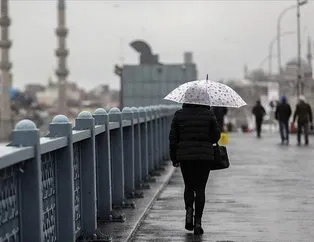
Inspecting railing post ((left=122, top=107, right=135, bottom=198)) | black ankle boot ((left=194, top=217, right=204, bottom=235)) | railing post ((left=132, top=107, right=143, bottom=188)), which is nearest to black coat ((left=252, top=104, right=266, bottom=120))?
railing post ((left=132, top=107, right=143, bottom=188))

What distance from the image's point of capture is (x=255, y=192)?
15891 millimetres

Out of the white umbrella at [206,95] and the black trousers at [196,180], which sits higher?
the white umbrella at [206,95]

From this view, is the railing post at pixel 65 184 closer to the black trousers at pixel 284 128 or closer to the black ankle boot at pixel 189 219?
the black ankle boot at pixel 189 219

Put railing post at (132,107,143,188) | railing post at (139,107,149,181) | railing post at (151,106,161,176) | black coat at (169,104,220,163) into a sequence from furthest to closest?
railing post at (151,106,161,176), railing post at (139,107,149,181), railing post at (132,107,143,188), black coat at (169,104,220,163)

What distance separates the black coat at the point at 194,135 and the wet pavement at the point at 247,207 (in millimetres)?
910

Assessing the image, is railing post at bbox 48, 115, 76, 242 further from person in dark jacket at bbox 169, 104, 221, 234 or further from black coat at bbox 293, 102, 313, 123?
black coat at bbox 293, 102, 313, 123

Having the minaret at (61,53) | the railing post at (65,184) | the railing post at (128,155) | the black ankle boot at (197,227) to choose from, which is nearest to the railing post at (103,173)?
the black ankle boot at (197,227)

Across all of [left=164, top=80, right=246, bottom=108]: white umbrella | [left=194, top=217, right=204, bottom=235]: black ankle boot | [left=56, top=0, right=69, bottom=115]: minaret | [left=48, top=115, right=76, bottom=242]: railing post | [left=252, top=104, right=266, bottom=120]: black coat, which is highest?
[left=56, top=0, right=69, bottom=115]: minaret

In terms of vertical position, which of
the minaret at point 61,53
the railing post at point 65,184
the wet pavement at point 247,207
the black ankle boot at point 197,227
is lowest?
the wet pavement at point 247,207

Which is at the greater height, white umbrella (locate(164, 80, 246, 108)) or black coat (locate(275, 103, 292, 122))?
white umbrella (locate(164, 80, 246, 108))

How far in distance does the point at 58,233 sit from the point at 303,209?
5567 mm

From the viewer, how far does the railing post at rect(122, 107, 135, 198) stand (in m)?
14.5

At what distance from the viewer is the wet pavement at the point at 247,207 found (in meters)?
10.7

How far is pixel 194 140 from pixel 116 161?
291 cm
